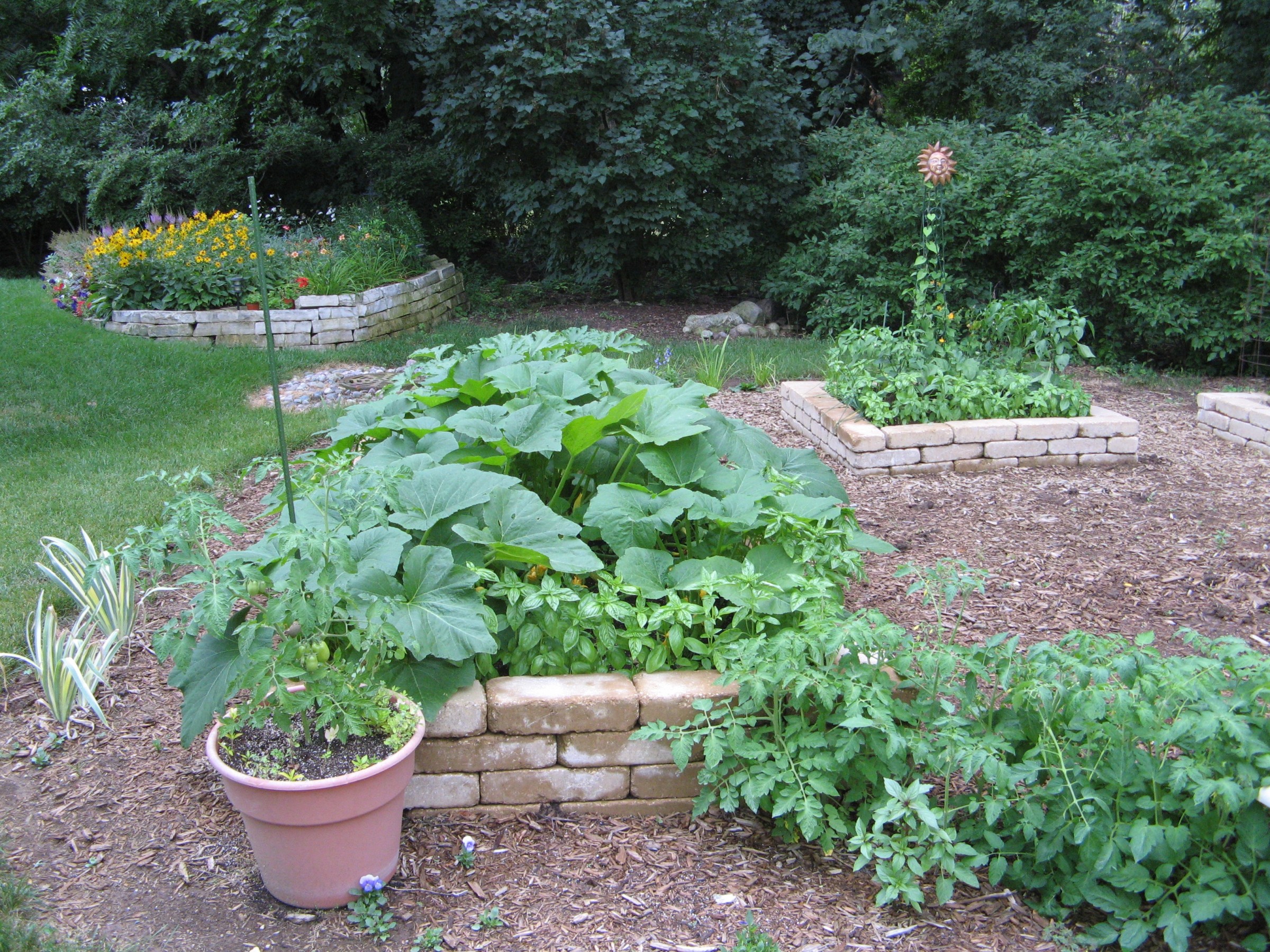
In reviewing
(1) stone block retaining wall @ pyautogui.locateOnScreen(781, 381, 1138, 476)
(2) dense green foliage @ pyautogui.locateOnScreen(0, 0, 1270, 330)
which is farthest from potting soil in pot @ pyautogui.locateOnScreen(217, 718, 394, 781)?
(2) dense green foliage @ pyautogui.locateOnScreen(0, 0, 1270, 330)

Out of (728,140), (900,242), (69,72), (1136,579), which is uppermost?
(69,72)

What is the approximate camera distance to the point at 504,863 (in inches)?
85.5

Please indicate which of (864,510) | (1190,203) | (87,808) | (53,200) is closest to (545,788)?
(87,808)

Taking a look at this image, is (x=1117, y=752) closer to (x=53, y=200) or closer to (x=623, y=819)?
(x=623, y=819)

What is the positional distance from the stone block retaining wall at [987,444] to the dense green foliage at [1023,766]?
2.34 m

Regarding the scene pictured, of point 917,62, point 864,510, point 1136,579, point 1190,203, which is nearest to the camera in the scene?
point 1136,579

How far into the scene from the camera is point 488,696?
90.8 inches

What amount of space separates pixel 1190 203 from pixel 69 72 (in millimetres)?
13518

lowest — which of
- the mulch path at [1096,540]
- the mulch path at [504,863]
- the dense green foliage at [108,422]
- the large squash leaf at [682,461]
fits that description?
the mulch path at [504,863]

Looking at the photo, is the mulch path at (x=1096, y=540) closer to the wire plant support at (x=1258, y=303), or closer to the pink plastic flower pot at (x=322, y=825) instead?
the pink plastic flower pot at (x=322, y=825)

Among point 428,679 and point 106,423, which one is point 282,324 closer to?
point 106,423

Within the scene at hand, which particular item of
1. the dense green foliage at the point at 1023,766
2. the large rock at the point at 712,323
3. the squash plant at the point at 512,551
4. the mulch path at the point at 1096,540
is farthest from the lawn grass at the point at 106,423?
the mulch path at the point at 1096,540

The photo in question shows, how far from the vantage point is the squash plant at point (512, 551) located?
203 centimetres

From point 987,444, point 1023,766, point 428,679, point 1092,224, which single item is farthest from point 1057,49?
point 428,679
